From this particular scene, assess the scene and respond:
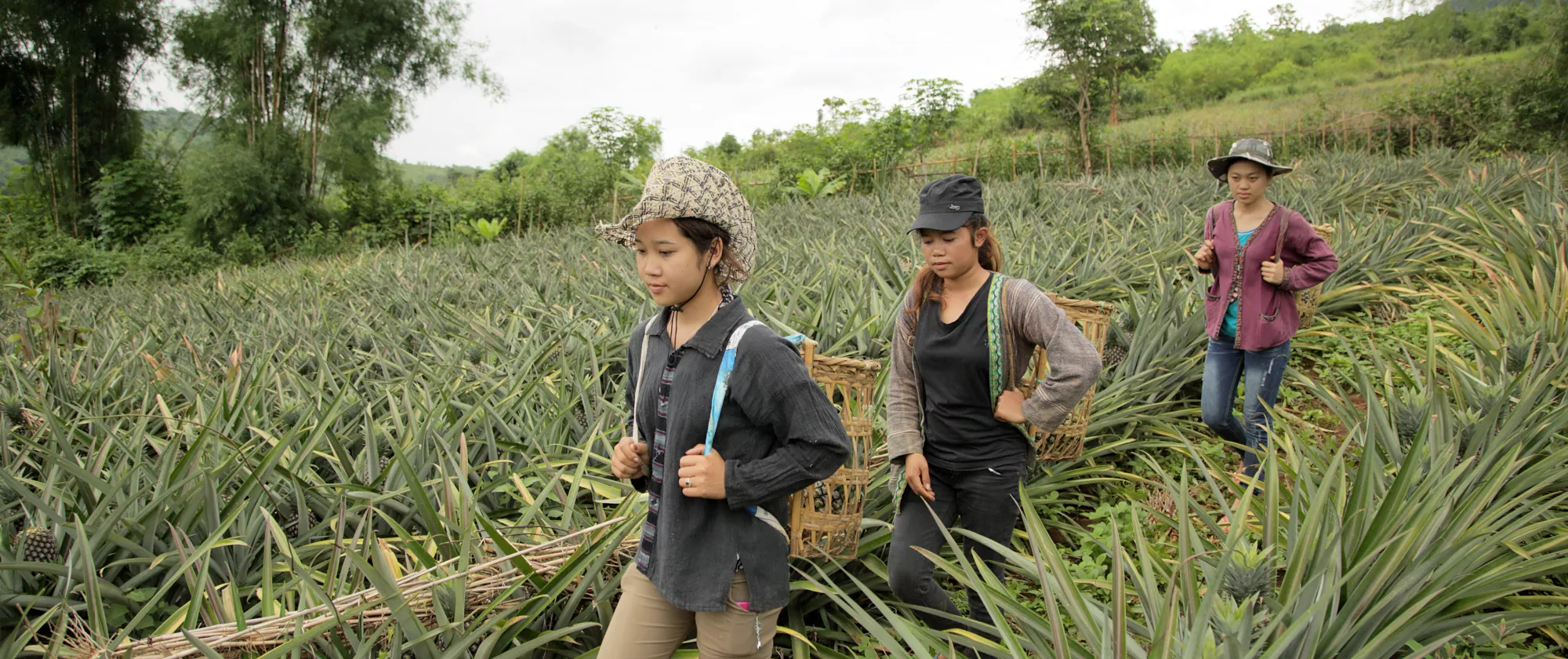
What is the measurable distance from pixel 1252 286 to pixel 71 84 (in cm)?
2056

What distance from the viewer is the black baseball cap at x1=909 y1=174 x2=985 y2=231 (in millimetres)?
1716

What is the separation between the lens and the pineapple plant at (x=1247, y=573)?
1.20 meters

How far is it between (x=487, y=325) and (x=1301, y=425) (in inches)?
139

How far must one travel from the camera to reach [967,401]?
181 centimetres

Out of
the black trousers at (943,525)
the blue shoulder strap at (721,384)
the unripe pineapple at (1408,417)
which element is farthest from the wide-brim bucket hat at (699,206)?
the unripe pineapple at (1408,417)

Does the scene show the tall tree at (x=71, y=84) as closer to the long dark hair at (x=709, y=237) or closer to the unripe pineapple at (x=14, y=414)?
the unripe pineapple at (x=14, y=414)

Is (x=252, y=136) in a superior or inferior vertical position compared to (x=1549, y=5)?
inferior

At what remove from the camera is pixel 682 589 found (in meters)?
1.34

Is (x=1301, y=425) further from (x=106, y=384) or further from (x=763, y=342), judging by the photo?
(x=106, y=384)

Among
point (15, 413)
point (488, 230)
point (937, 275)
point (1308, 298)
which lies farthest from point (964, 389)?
point (488, 230)

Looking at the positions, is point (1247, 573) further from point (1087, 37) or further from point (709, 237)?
point (1087, 37)

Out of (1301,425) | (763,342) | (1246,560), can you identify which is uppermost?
(763,342)

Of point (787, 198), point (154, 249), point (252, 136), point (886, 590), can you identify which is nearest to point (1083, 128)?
point (787, 198)

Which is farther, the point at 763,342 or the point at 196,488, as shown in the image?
the point at 196,488
